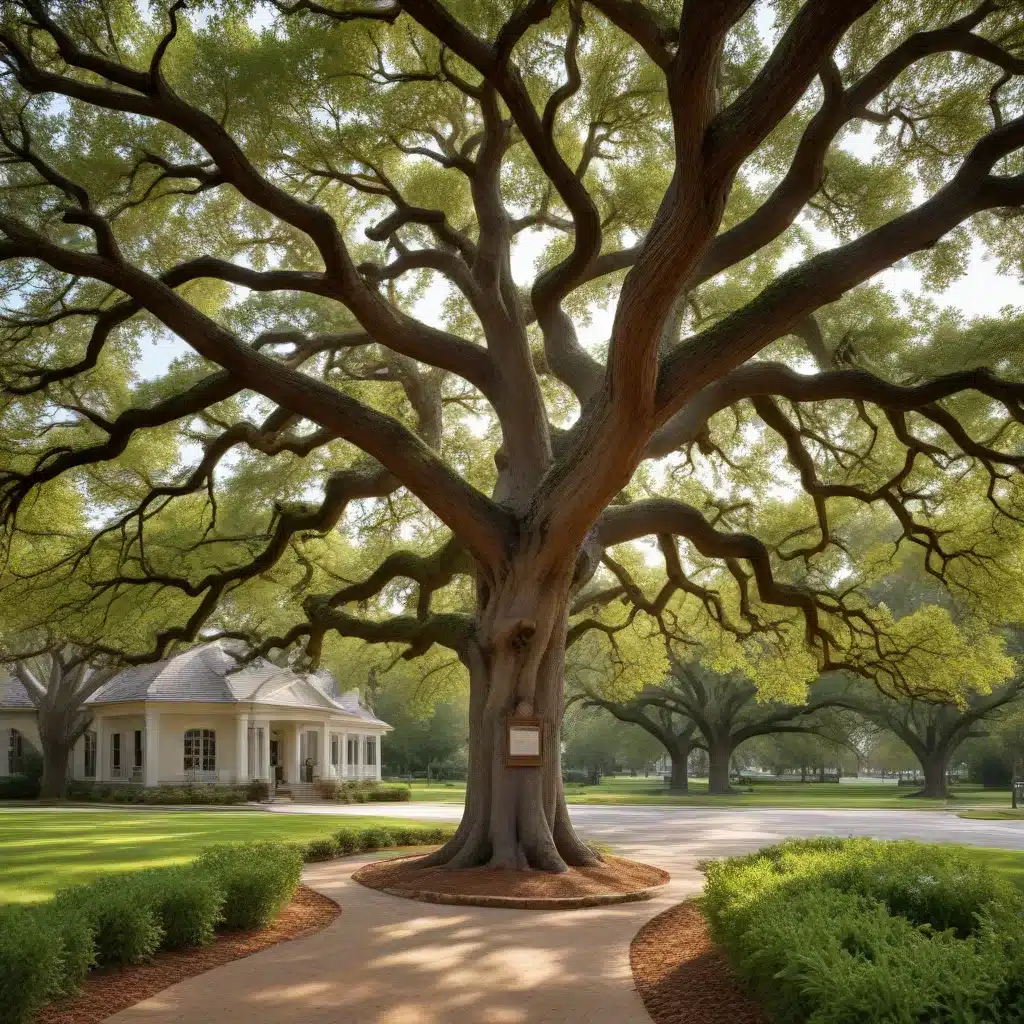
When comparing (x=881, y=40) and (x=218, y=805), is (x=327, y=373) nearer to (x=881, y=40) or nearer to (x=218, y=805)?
(x=881, y=40)

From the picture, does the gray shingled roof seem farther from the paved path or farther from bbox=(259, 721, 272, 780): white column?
the paved path

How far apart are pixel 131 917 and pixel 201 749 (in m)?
34.2

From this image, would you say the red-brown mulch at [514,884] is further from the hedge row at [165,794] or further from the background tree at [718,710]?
the background tree at [718,710]

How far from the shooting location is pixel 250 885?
8719mm

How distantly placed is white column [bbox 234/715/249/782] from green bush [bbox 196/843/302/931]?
101ft

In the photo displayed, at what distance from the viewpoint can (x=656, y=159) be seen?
15750 millimetres

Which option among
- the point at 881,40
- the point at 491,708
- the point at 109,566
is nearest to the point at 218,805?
the point at 109,566

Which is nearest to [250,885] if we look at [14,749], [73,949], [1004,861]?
[73,949]

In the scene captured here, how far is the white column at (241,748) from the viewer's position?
38812 millimetres

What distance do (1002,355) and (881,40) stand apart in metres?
5.32

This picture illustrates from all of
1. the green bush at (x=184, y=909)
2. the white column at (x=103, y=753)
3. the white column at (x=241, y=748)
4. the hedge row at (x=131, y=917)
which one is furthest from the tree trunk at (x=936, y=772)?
the green bush at (x=184, y=909)

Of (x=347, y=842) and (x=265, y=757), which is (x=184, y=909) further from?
(x=265, y=757)

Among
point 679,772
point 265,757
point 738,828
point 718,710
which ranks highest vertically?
point 718,710

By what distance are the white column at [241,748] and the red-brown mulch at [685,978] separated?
3227cm
